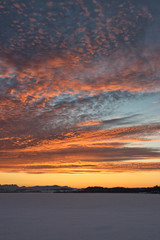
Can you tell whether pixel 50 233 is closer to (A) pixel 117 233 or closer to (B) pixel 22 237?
(B) pixel 22 237

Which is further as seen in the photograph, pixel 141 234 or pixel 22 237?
pixel 141 234

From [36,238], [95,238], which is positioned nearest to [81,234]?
[95,238]

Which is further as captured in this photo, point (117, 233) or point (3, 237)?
point (117, 233)

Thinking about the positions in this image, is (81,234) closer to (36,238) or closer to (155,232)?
(36,238)

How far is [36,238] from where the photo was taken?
34219 mm

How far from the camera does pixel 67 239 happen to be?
3425 cm

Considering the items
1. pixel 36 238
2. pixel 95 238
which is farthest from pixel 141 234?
pixel 36 238

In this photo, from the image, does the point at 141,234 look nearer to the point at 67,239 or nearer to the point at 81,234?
the point at 81,234

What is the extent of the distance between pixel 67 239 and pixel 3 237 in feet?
25.4

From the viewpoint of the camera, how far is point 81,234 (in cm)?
3822

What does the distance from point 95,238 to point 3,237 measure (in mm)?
11040

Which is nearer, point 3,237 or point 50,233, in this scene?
point 3,237

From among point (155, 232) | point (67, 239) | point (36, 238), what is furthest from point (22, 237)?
point (155, 232)

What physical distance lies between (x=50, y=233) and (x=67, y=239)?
15.4 ft
